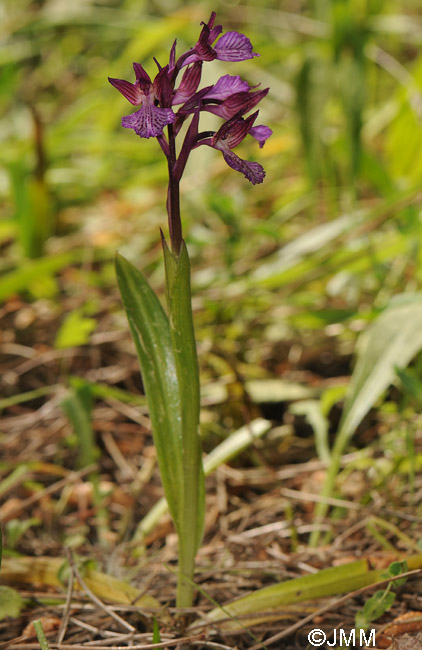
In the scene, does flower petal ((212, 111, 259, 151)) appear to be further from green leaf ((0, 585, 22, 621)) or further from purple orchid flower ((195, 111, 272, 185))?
green leaf ((0, 585, 22, 621))

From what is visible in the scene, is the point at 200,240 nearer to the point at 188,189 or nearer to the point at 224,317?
the point at 224,317

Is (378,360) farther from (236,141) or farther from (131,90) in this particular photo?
(131,90)

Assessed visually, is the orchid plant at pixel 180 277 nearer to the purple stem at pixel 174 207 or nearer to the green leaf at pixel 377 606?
the purple stem at pixel 174 207

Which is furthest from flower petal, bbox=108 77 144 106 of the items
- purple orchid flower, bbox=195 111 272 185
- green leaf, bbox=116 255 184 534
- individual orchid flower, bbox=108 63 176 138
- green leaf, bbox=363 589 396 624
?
green leaf, bbox=363 589 396 624

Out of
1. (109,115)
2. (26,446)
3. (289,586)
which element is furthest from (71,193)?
(289,586)

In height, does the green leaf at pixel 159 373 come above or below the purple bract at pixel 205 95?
below

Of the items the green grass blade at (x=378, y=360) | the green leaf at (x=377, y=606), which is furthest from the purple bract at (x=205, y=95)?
the green grass blade at (x=378, y=360)

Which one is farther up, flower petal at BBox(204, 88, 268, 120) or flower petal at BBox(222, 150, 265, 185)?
flower petal at BBox(204, 88, 268, 120)
